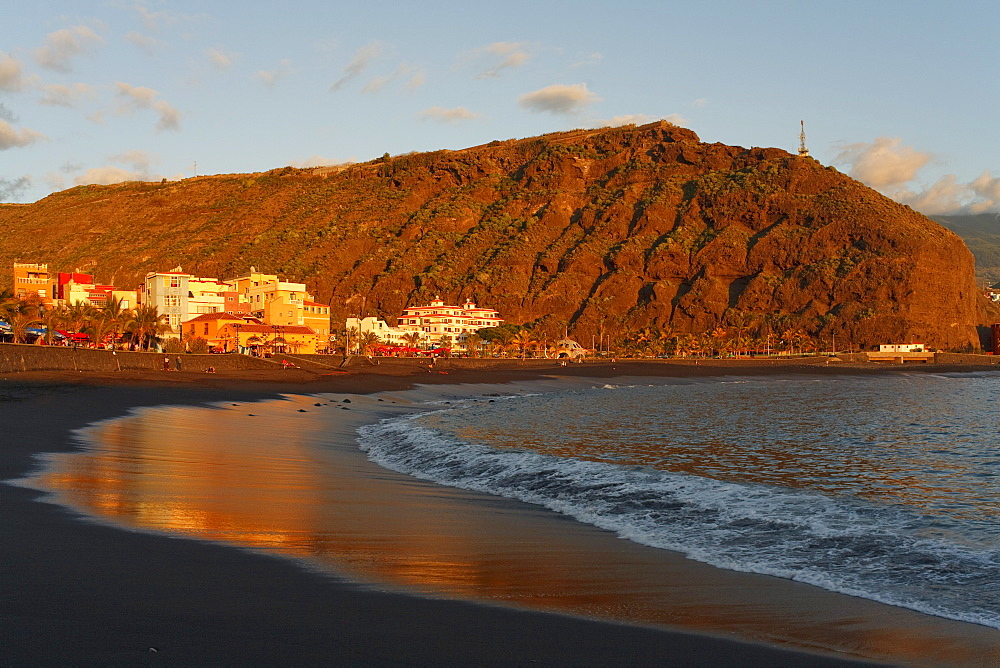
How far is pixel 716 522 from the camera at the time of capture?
1052 centimetres

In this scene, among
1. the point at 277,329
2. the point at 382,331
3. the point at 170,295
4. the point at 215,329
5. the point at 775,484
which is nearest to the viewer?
the point at 775,484

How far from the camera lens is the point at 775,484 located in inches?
531

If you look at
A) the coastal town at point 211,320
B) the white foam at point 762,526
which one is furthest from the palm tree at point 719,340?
the white foam at point 762,526

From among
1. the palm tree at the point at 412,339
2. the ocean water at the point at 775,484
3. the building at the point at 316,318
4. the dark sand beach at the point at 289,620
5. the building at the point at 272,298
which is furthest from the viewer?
the palm tree at the point at 412,339

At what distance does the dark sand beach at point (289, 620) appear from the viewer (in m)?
5.15

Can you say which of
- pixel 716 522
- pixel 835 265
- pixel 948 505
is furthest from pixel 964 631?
pixel 835 265

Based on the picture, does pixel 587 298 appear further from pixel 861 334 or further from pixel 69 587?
pixel 69 587

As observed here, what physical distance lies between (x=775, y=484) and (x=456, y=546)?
6.93 metres

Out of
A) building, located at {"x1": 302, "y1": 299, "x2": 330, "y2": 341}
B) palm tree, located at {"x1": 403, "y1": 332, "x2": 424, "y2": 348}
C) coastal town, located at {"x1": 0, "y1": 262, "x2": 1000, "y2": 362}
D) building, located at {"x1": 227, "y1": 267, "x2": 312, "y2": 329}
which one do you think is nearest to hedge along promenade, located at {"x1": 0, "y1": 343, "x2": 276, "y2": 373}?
coastal town, located at {"x1": 0, "y1": 262, "x2": 1000, "y2": 362}

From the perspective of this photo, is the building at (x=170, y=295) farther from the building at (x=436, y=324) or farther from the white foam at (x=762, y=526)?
the white foam at (x=762, y=526)

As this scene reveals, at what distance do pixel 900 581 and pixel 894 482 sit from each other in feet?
23.3

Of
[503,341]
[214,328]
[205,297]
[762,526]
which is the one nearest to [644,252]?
[503,341]

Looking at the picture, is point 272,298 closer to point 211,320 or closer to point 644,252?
point 211,320

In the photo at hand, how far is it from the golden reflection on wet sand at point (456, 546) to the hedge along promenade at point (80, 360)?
29.1 m
